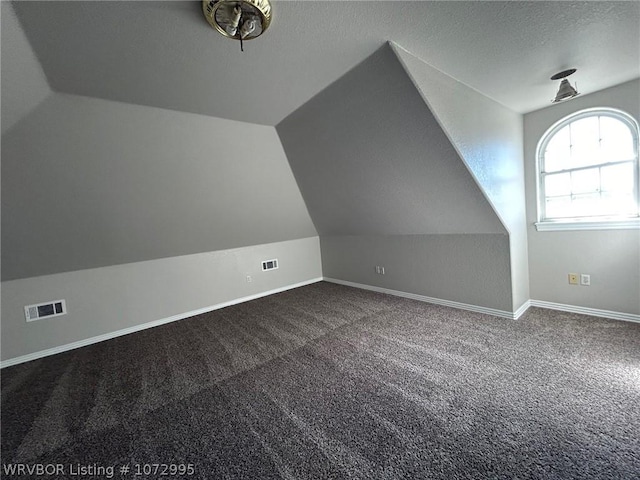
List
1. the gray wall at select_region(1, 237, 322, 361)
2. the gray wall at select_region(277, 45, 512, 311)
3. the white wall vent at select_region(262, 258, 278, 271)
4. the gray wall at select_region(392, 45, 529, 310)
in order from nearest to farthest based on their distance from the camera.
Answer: the gray wall at select_region(392, 45, 529, 310), the gray wall at select_region(277, 45, 512, 311), the gray wall at select_region(1, 237, 322, 361), the white wall vent at select_region(262, 258, 278, 271)

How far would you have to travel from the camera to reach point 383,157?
111 inches

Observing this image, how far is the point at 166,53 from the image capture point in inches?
66.2

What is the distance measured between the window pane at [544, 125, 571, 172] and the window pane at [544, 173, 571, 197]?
8 centimetres

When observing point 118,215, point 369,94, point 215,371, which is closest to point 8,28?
point 118,215

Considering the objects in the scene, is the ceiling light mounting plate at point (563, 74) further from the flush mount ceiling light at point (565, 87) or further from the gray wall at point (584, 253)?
the gray wall at point (584, 253)

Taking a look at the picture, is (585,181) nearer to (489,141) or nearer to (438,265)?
(489,141)

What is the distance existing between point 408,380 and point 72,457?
216cm

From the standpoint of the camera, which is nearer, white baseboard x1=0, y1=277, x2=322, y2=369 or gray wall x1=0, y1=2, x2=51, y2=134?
gray wall x1=0, y1=2, x2=51, y2=134

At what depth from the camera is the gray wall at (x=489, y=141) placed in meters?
2.12

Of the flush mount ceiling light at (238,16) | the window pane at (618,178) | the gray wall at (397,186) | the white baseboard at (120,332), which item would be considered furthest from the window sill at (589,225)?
the white baseboard at (120,332)

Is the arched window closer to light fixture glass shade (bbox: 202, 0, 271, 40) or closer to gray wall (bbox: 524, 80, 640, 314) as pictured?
gray wall (bbox: 524, 80, 640, 314)

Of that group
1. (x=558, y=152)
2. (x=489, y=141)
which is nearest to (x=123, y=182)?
(x=489, y=141)

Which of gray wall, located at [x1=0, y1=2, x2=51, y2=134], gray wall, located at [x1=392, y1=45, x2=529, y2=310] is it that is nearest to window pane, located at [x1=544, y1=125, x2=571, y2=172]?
gray wall, located at [x1=392, y1=45, x2=529, y2=310]

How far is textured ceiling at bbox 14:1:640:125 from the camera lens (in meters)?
1.41
